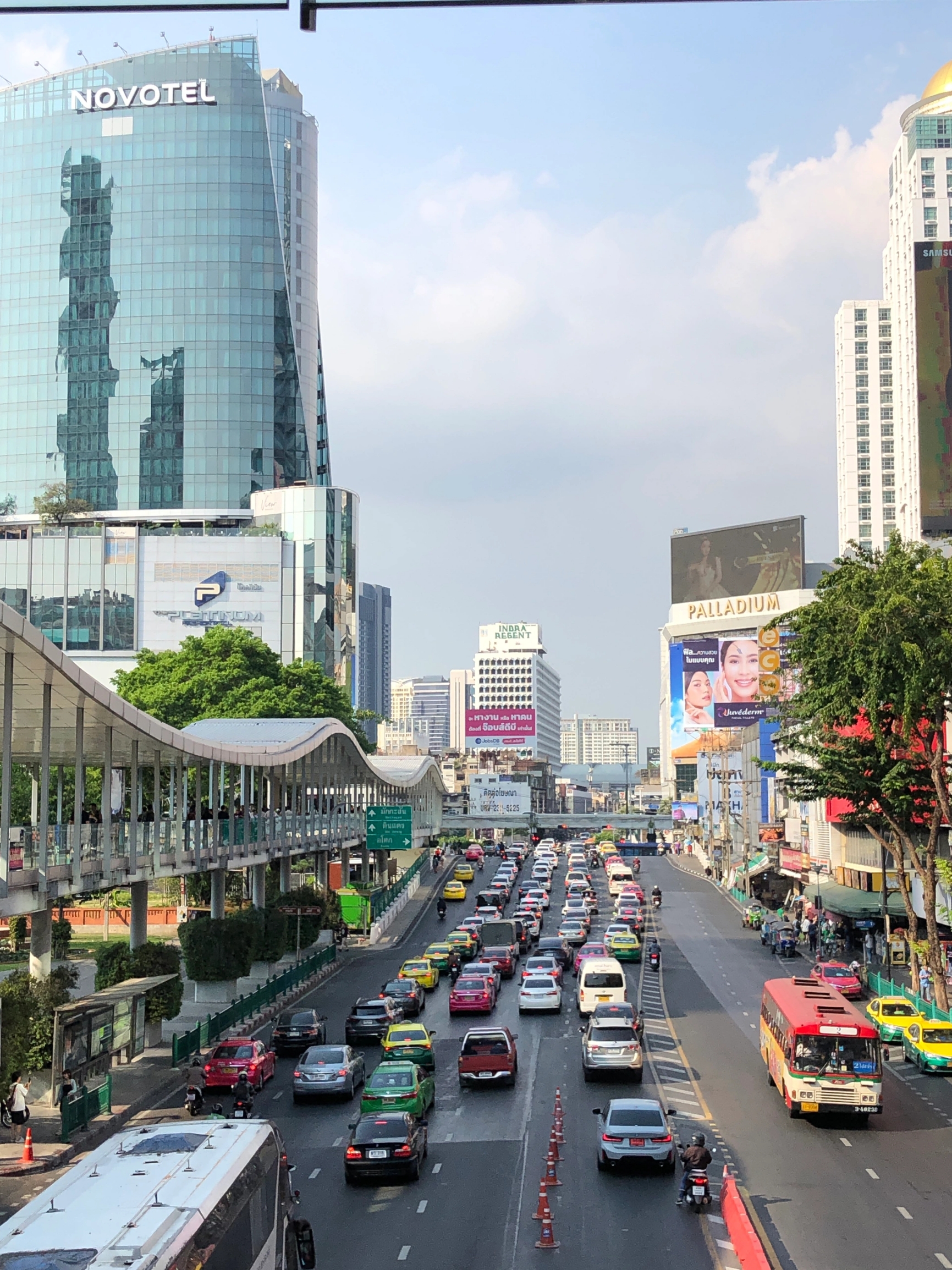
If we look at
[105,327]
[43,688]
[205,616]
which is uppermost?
→ [105,327]

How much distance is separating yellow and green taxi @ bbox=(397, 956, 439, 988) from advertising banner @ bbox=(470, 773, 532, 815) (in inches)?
5132

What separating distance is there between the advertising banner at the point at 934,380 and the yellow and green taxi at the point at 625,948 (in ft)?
219

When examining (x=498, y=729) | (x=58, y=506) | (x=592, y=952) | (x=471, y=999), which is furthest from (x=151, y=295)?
(x=471, y=999)

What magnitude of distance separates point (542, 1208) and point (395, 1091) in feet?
22.9

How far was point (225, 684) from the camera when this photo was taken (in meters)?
83.9

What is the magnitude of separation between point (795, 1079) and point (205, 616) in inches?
4114

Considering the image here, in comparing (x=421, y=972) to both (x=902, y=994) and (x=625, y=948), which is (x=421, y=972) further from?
(x=902, y=994)

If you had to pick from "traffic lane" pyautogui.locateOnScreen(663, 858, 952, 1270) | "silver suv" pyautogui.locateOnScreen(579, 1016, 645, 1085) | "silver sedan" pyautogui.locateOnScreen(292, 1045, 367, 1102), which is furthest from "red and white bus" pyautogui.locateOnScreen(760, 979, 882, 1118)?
"silver sedan" pyautogui.locateOnScreen(292, 1045, 367, 1102)

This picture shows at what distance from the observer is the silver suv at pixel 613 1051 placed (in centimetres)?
3123

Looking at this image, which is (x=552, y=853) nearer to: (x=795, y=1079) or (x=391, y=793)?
(x=391, y=793)

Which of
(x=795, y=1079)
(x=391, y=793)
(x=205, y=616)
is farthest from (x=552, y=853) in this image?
(x=795, y=1079)

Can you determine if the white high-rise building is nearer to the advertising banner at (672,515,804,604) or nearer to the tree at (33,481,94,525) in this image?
the advertising banner at (672,515,804,604)

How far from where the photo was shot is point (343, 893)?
7031 centimetres

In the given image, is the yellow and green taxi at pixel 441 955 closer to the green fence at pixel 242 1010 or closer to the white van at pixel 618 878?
the green fence at pixel 242 1010
